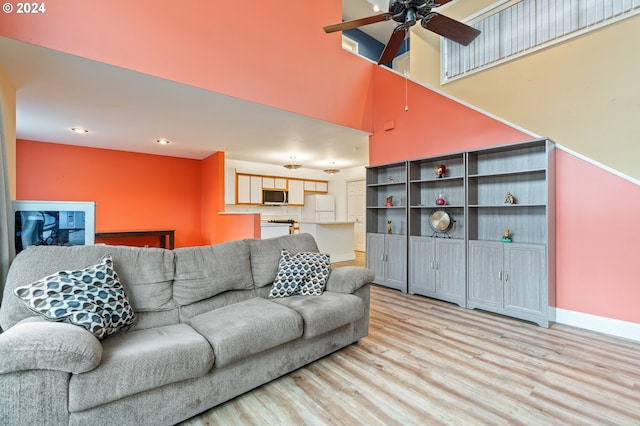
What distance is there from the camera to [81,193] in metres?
5.68

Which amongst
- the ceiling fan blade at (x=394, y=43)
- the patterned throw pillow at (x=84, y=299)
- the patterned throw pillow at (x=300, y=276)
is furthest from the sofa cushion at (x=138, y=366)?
the ceiling fan blade at (x=394, y=43)

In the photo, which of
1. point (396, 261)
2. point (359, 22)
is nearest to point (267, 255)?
point (359, 22)

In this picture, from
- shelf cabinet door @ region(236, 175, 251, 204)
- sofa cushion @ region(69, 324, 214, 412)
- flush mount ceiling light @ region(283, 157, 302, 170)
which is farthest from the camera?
shelf cabinet door @ region(236, 175, 251, 204)

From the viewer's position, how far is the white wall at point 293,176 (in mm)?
7652

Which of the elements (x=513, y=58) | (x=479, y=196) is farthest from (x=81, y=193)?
(x=513, y=58)

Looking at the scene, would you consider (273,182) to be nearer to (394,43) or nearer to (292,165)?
(292,165)

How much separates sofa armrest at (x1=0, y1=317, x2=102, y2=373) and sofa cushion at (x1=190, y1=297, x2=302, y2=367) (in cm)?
58

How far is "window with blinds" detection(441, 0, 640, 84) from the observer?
3.56 m

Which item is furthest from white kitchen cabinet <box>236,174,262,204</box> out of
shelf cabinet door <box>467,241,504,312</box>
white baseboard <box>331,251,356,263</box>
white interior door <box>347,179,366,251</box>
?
shelf cabinet door <box>467,241,504,312</box>

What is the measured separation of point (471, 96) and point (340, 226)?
3.77 metres

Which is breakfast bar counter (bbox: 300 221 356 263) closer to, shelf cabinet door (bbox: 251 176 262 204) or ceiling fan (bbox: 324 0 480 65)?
shelf cabinet door (bbox: 251 176 262 204)

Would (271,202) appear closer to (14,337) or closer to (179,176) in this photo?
(179,176)

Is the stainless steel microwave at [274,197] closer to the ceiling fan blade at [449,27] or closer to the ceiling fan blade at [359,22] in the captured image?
the ceiling fan blade at [359,22]

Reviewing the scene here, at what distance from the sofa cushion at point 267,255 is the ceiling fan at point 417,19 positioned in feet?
6.55
